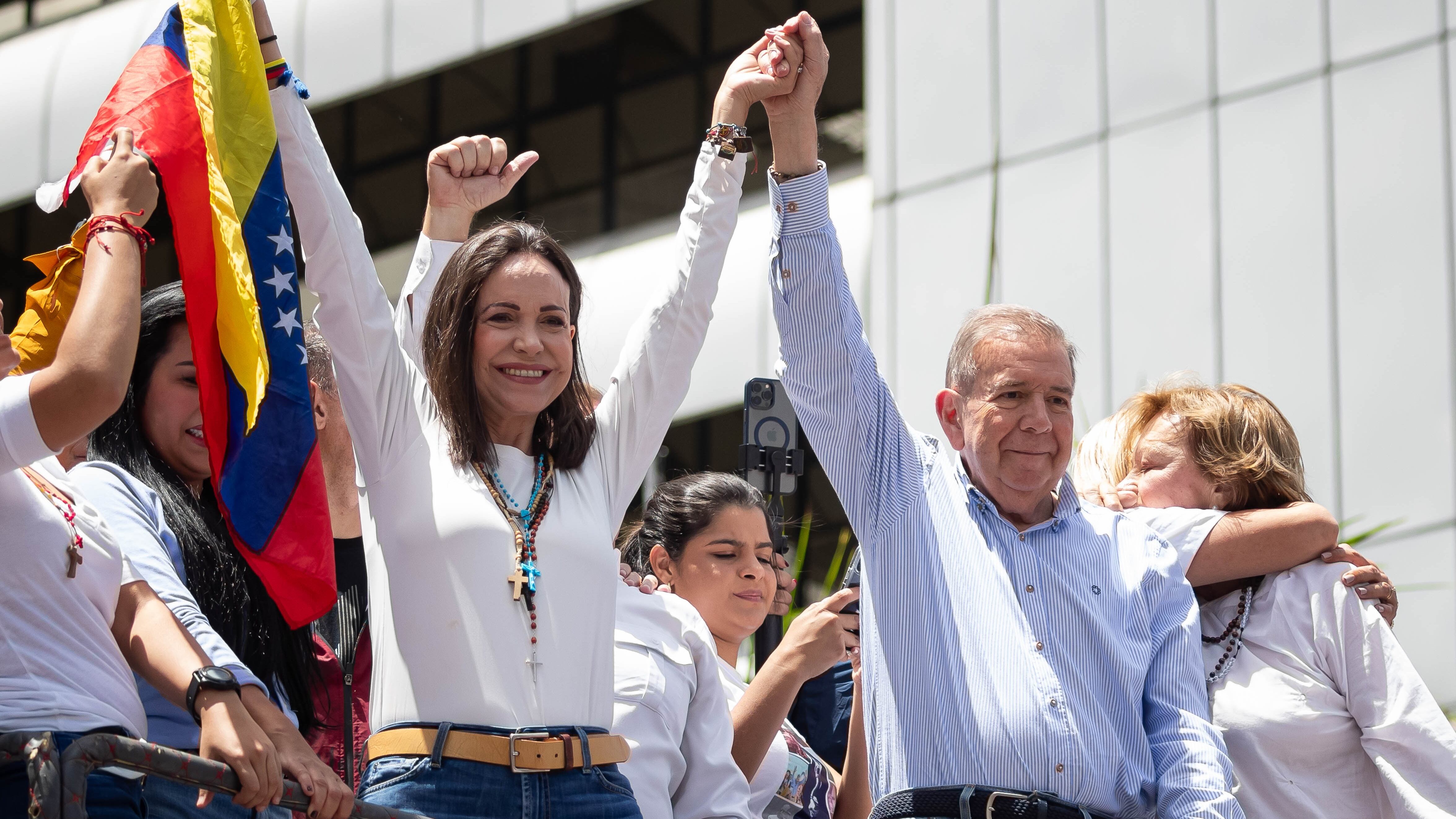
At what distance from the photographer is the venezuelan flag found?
2.79m

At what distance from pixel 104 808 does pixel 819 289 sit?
1591 mm

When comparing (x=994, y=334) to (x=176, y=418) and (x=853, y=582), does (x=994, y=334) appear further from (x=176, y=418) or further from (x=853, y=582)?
(x=176, y=418)

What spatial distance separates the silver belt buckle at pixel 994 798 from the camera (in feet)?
9.70

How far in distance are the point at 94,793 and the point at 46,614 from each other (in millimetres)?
280

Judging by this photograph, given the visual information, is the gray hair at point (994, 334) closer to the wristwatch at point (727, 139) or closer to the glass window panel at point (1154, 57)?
the wristwatch at point (727, 139)

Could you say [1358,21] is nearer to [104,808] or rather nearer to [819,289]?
[819,289]

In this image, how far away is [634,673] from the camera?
344 centimetres

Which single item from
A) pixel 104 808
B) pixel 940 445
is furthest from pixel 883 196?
pixel 104 808

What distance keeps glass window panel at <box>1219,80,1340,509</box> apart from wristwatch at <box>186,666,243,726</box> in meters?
7.41

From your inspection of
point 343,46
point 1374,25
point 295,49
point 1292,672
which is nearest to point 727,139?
point 1292,672

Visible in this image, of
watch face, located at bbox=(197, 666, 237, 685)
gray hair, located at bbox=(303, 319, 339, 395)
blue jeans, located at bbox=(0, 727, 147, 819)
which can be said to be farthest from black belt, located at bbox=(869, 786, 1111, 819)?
gray hair, located at bbox=(303, 319, 339, 395)

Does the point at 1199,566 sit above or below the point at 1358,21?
below

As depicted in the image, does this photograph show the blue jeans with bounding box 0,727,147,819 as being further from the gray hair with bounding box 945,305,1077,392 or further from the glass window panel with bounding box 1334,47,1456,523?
the glass window panel with bounding box 1334,47,1456,523

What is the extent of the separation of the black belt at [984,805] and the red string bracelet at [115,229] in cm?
168
